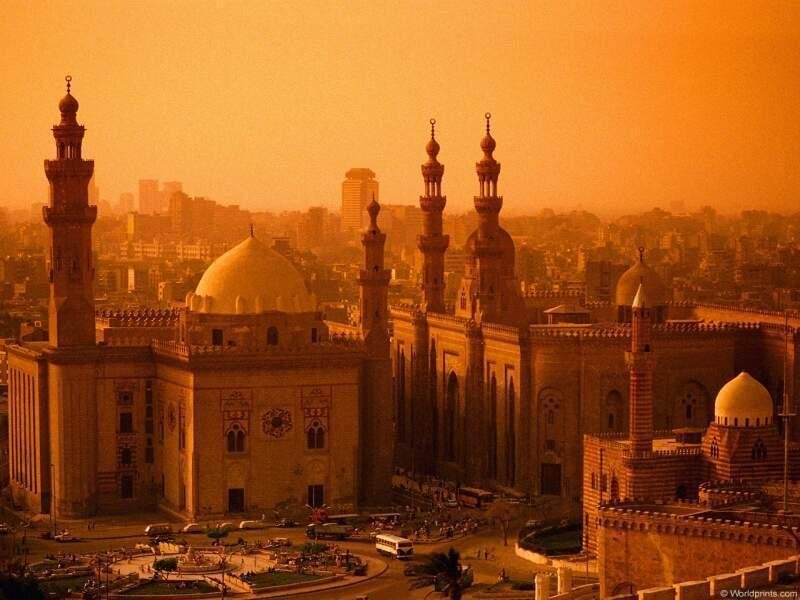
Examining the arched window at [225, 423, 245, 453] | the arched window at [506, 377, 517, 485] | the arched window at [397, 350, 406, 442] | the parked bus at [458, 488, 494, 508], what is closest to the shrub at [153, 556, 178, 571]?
the arched window at [225, 423, 245, 453]

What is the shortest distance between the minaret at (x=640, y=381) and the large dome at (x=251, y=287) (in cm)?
1109

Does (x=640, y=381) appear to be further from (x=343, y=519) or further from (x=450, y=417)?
(x=450, y=417)

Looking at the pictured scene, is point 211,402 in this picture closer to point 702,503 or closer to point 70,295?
point 70,295

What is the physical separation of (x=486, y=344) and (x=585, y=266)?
51847mm

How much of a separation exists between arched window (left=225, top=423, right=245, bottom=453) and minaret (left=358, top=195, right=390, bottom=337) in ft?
13.8

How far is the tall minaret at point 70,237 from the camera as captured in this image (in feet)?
198

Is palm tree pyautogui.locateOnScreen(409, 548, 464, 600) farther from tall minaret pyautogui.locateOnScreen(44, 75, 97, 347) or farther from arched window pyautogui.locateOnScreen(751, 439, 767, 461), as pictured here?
tall minaret pyautogui.locateOnScreen(44, 75, 97, 347)

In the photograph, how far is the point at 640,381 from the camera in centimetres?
5184

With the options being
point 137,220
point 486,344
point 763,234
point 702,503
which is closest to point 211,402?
point 486,344

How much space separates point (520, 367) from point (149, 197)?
58.8m

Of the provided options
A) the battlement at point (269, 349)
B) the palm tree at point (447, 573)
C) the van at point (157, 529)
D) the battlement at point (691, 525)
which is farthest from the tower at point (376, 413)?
the battlement at point (691, 525)

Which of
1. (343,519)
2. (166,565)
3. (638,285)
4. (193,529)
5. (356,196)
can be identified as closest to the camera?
(166,565)

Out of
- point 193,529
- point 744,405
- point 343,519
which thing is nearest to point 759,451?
point 744,405

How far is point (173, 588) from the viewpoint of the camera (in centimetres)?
4978
